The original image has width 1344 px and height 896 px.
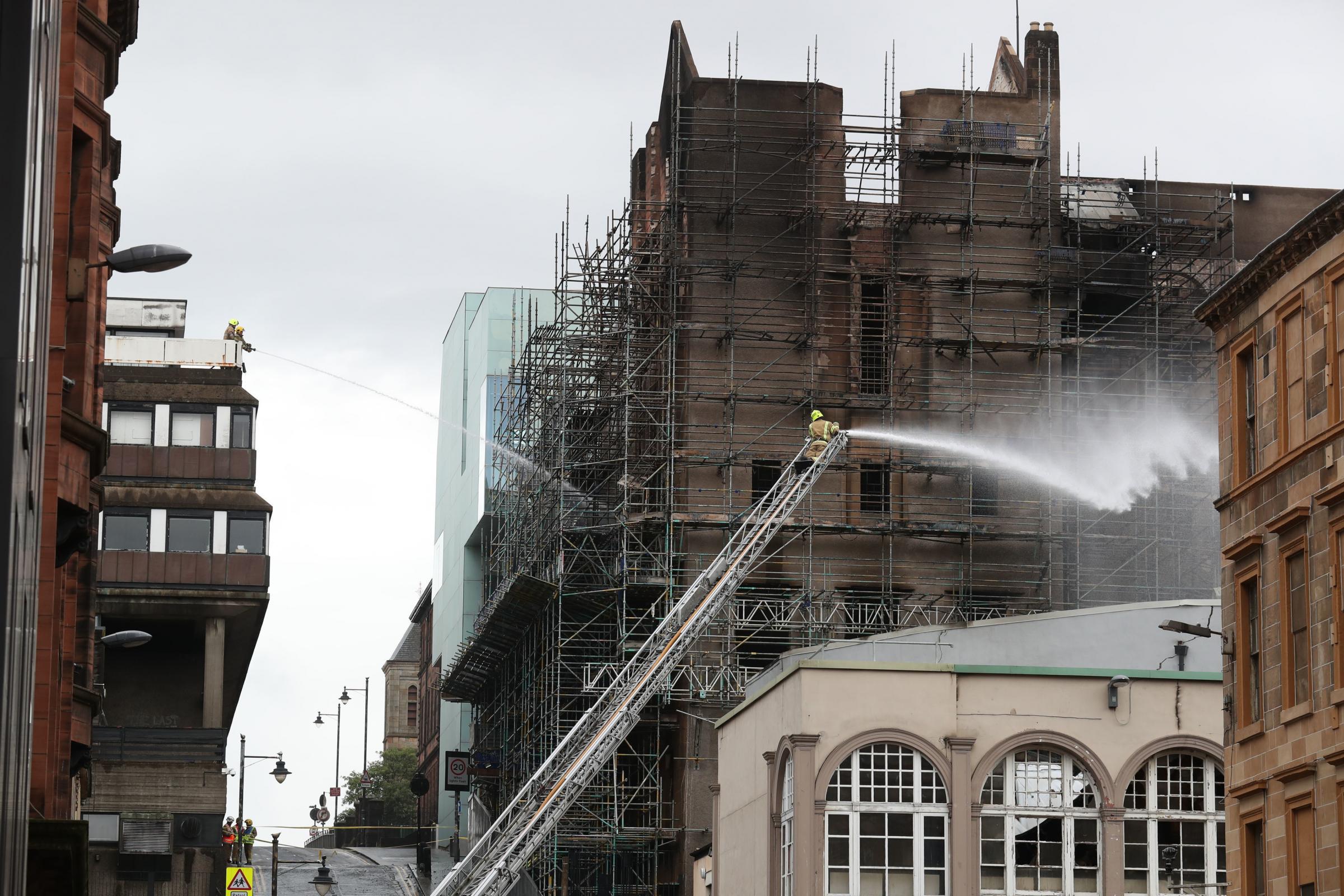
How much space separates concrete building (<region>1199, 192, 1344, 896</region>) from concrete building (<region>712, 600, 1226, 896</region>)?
10252mm

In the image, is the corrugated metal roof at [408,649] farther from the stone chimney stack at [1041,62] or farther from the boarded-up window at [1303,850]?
the boarded-up window at [1303,850]

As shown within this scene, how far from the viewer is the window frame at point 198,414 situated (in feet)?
262

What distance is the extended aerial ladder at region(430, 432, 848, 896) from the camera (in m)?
54.3

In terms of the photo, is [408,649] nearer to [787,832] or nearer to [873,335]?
[873,335]

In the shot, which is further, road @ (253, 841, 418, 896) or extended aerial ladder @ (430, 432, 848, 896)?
road @ (253, 841, 418, 896)

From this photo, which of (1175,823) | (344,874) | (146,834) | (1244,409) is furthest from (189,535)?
(1244,409)

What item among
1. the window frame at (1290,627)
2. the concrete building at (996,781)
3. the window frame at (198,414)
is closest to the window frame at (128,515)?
the window frame at (198,414)

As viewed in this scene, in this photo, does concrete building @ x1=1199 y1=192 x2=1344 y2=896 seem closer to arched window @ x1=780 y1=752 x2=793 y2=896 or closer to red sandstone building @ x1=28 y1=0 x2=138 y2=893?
arched window @ x1=780 y1=752 x2=793 y2=896

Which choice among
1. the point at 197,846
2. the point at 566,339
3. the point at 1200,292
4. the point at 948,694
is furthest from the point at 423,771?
the point at 948,694

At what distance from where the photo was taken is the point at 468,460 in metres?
104

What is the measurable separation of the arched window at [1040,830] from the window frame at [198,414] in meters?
43.5

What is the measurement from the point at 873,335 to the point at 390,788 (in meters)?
76.4

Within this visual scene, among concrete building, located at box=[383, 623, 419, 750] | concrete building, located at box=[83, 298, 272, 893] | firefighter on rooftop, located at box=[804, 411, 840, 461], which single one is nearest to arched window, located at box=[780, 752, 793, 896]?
firefighter on rooftop, located at box=[804, 411, 840, 461]

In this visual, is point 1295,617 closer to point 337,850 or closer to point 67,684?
point 67,684
